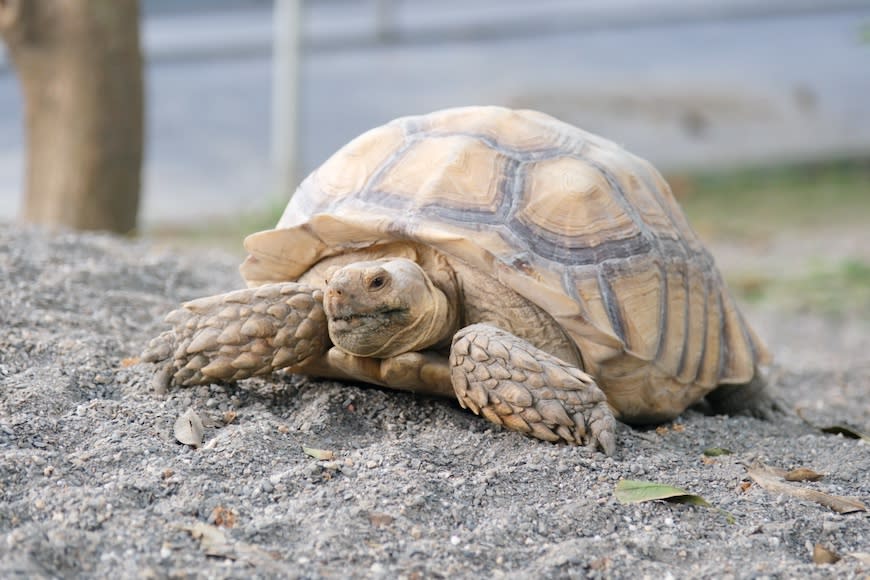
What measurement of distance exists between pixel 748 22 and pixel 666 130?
63.1 inches

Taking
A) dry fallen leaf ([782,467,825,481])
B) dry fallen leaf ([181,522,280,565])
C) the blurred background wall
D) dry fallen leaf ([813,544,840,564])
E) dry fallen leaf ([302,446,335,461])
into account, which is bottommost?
dry fallen leaf ([782,467,825,481])

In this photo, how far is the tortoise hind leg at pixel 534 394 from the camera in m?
2.68

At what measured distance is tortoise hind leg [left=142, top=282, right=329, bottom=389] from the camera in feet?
9.42

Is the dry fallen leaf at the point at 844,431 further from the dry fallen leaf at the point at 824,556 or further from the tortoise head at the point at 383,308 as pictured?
the tortoise head at the point at 383,308

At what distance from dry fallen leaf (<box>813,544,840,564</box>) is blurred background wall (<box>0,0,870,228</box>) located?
28.3 feet

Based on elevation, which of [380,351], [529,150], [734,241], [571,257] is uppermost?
[529,150]

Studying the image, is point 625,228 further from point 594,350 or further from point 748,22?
point 748,22

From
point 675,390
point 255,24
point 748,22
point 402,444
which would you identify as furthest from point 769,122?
point 402,444

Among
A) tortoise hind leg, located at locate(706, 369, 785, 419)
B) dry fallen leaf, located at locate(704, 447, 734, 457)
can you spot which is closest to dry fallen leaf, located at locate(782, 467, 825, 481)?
dry fallen leaf, located at locate(704, 447, 734, 457)

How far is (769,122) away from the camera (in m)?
11.4

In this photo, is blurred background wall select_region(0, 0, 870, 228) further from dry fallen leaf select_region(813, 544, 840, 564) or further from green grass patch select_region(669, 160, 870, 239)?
dry fallen leaf select_region(813, 544, 840, 564)

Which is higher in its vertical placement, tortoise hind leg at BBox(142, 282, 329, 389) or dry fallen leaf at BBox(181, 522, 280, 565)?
tortoise hind leg at BBox(142, 282, 329, 389)

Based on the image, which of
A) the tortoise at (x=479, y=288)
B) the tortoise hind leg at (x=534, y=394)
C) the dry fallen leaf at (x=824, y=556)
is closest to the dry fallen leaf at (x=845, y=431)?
the tortoise at (x=479, y=288)

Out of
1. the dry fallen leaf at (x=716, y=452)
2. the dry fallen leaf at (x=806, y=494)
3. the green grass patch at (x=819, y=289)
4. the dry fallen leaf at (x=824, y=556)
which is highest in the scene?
the dry fallen leaf at (x=824, y=556)
